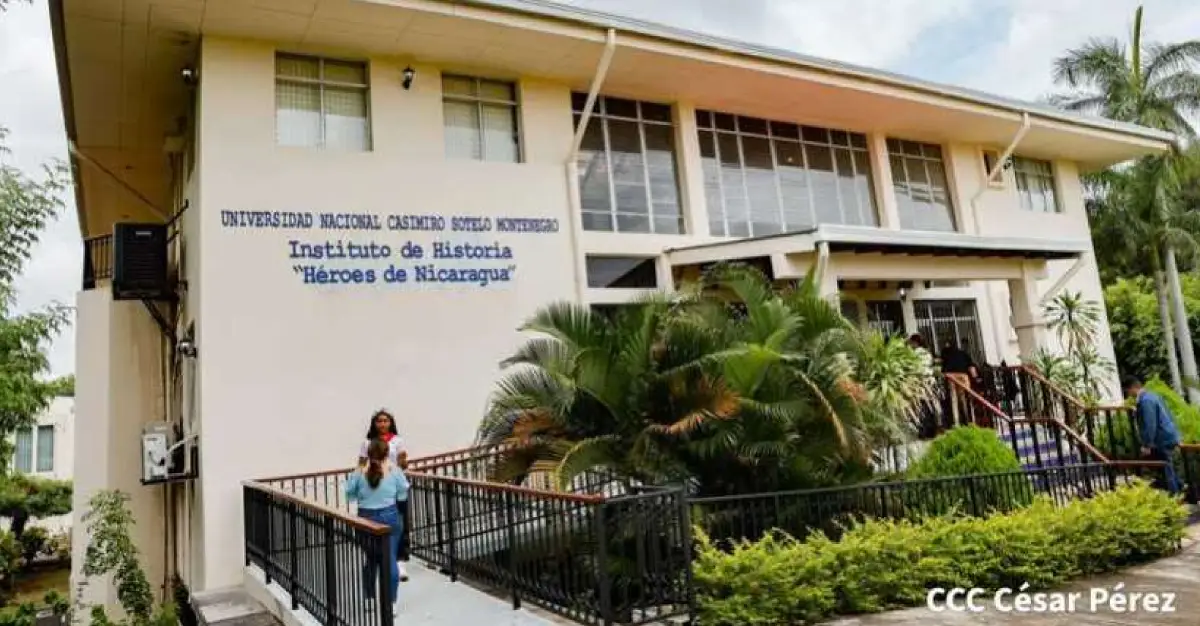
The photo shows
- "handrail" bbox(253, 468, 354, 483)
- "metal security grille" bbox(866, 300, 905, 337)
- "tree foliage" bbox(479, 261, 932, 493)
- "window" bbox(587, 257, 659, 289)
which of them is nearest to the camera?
"tree foliage" bbox(479, 261, 932, 493)

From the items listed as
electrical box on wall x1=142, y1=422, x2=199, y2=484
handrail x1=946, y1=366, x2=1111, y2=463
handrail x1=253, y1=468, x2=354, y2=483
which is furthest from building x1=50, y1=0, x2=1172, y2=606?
handrail x1=946, y1=366, x2=1111, y2=463

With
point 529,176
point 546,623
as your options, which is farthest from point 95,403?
point 546,623

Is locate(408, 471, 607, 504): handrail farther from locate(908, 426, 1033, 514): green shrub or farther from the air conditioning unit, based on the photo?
the air conditioning unit

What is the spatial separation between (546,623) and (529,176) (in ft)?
25.1

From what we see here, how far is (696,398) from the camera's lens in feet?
23.4

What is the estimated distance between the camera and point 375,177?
10.6m

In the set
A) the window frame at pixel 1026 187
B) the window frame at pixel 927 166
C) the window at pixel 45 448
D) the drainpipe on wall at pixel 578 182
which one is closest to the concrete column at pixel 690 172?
the drainpipe on wall at pixel 578 182

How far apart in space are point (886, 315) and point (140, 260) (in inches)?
537

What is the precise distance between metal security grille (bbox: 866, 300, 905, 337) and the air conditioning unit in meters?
12.8

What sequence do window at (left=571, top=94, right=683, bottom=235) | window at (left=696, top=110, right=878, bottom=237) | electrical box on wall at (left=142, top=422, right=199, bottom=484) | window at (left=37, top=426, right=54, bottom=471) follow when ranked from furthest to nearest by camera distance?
window at (left=37, top=426, right=54, bottom=471) < window at (left=696, top=110, right=878, bottom=237) < window at (left=571, top=94, right=683, bottom=235) < electrical box on wall at (left=142, top=422, right=199, bottom=484)

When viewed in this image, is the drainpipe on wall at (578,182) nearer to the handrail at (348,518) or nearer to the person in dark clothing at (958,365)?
the handrail at (348,518)

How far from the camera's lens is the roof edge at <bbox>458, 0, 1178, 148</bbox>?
10.6 m

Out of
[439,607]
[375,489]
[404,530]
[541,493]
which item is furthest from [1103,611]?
[404,530]

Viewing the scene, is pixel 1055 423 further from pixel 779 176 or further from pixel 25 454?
pixel 25 454
